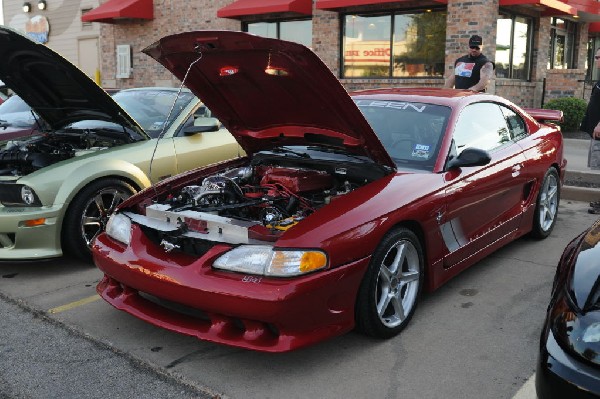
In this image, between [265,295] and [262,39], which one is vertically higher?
[262,39]

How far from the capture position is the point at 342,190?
12.8ft

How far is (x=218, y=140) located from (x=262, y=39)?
2772 mm

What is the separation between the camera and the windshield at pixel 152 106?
5.74m

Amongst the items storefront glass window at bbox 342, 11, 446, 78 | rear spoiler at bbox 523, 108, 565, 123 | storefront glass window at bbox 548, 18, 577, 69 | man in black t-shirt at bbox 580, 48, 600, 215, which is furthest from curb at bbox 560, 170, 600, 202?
storefront glass window at bbox 548, 18, 577, 69

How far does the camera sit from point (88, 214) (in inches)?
189

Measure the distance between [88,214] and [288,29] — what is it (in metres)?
11.5

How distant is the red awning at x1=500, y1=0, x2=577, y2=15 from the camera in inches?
459

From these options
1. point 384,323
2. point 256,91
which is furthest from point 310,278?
point 256,91

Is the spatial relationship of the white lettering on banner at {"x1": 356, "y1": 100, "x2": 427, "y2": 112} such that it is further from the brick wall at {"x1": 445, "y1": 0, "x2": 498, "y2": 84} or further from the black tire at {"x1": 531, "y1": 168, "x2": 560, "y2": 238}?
the brick wall at {"x1": 445, "y1": 0, "x2": 498, "y2": 84}

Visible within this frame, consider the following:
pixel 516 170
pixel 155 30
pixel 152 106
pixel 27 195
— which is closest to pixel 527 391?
pixel 516 170

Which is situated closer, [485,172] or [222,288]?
[222,288]

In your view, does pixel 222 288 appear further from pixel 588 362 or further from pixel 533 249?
pixel 533 249

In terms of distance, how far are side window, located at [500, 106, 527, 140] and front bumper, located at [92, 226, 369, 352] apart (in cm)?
249

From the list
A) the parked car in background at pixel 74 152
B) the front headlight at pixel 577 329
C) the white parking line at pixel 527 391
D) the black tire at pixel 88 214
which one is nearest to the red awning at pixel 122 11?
the parked car in background at pixel 74 152
